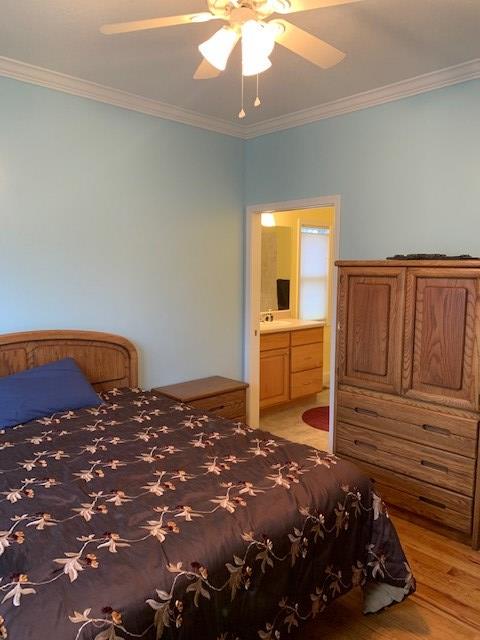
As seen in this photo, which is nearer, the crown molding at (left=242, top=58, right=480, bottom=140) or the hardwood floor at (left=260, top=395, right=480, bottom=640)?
the hardwood floor at (left=260, top=395, right=480, bottom=640)

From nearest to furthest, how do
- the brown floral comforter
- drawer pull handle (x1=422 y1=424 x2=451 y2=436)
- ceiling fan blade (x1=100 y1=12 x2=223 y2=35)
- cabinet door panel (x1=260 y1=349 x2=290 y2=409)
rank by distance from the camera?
1. the brown floral comforter
2. ceiling fan blade (x1=100 y1=12 x2=223 y2=35)
3. drawer pull handle (x1=422 y1=424 x2=451 y2=436)
4. cabinet door panel (x1=260 y1=349 x2=290 y2=409)

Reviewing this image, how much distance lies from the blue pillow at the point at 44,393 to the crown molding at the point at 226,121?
178cm

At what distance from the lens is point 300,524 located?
173 centimetres

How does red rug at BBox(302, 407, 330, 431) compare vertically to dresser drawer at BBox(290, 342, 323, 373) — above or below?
below

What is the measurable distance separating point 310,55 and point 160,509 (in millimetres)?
1899

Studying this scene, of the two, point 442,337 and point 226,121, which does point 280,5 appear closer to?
point 442,337

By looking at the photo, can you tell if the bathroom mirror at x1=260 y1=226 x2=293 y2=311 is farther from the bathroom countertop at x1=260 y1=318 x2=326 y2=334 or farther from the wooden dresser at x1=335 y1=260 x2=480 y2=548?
the wooden dresser at x1=335 y1=260 x2=480 y2=548

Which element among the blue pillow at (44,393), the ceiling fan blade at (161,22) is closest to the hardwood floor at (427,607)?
the blue pillow at (44,393)

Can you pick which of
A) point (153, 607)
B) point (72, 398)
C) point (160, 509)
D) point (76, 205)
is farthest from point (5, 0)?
point (153, 607)

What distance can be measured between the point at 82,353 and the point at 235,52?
6.92 ft

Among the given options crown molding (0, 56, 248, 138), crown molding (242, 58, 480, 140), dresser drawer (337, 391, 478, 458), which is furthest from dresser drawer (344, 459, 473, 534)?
crown molding (0, 56, 248, 138)

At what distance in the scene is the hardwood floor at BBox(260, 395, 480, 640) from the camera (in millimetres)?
1991

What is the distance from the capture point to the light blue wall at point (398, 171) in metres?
2.82

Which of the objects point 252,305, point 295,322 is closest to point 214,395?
point 252,305
